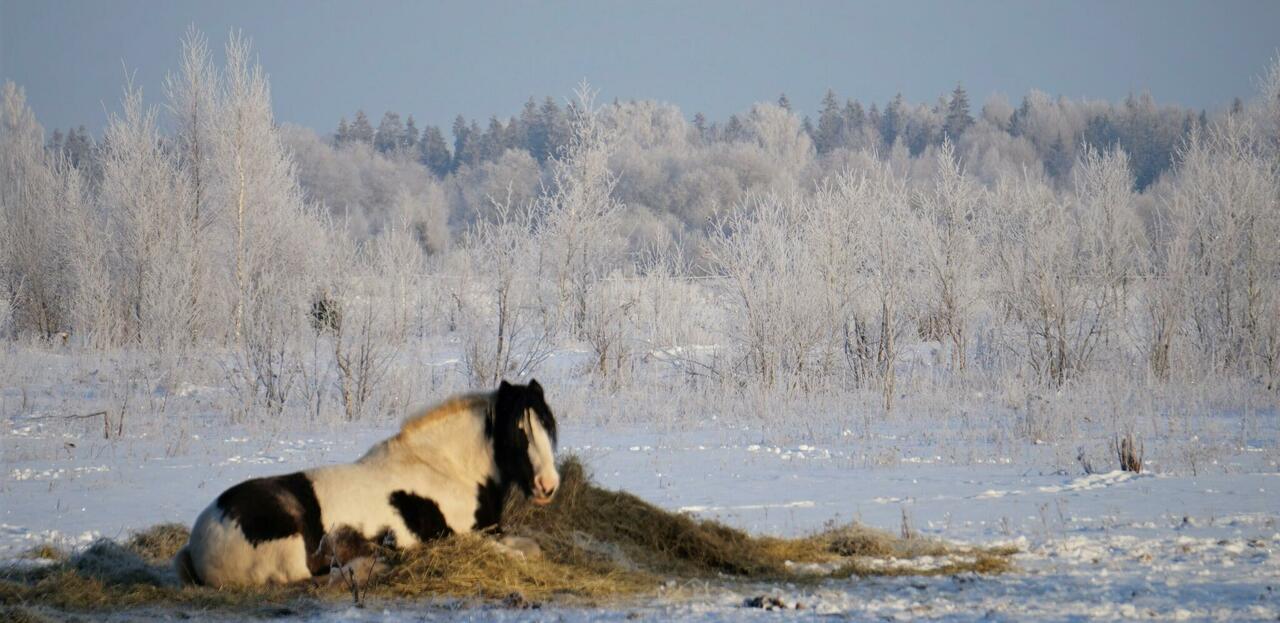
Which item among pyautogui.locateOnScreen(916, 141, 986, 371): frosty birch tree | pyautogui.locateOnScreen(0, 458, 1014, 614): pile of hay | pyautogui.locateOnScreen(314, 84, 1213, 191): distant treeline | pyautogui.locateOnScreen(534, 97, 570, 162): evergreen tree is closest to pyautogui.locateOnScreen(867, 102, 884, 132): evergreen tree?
pyautogui.locateOnScreen(314, 84, 1213, 191): distant treeline

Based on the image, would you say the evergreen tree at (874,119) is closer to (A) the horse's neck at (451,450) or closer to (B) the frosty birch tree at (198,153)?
(B) the frosty birch tree at (198,153)

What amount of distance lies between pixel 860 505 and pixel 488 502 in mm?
4132

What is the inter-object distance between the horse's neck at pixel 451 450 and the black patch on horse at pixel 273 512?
1.58 feet

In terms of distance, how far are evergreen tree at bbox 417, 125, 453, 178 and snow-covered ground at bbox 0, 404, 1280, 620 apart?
96092mm

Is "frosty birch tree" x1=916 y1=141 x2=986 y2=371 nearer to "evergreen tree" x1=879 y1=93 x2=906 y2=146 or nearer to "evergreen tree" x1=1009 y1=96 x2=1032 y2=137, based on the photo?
"evergreen tree" x1=1009 y1=96 x2=1032 y2=137

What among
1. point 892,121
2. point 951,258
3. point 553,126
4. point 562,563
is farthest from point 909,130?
point 562,563

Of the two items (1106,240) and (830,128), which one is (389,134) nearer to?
(830,128)

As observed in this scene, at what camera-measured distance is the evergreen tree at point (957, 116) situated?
99713mm

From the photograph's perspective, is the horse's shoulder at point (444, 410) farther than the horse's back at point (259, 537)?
Yes

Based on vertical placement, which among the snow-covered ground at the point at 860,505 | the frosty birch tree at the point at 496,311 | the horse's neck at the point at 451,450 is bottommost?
the snow-covered ground at the point at 860,505

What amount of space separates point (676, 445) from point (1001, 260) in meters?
11.3

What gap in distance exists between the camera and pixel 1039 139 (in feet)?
302

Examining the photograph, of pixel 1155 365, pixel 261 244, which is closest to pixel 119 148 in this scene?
pixel 261 244

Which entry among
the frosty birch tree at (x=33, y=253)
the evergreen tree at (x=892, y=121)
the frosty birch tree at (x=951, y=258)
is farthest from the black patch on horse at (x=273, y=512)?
the evergreen tree at (x=892, y=121)
